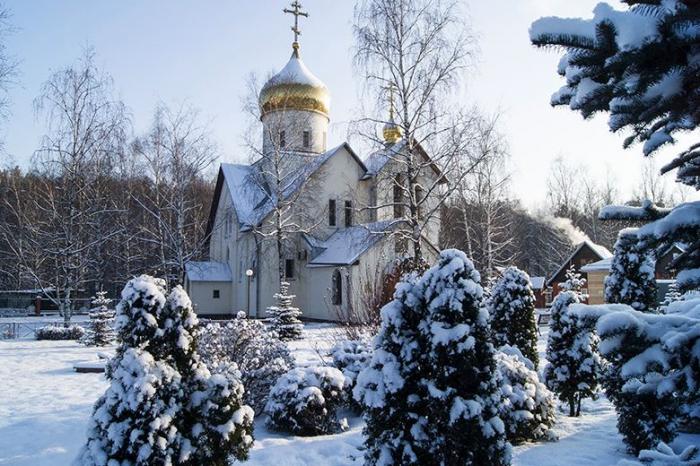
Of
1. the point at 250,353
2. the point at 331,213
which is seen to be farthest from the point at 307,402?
the point at 331,213

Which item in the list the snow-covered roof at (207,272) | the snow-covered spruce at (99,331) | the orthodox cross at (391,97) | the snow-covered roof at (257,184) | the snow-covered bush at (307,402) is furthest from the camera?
the snow-covered roof at (207,272)

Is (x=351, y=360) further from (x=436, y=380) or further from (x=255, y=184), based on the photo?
(x=255, y=184)

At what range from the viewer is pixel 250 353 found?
28.1ft

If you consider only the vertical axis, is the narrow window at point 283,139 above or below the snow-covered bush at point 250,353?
above

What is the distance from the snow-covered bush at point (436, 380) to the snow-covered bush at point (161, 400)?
1.38 m

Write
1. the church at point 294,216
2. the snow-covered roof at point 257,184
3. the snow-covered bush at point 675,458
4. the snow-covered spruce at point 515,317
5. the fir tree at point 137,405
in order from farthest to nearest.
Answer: the snow-covered roof at point 257,184
the church at point 294,216
the snow-covered spruce at point 515,317
the fir tree at point 137,405
the snow-covered bush at point 675,458

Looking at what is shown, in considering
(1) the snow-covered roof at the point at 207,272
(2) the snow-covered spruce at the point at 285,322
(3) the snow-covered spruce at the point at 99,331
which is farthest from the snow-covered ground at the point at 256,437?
(1) the snow-covered roof at the point at 207,272

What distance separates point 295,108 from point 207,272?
10737 mm

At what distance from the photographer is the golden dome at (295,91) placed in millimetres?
26625

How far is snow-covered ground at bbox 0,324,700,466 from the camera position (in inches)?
239

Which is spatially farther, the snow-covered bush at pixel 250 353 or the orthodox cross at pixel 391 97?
the orthodox cross at pixel 391 97

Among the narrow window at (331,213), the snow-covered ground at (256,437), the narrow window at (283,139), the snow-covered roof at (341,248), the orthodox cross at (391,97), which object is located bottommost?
the snow-covered ground at (256,437)

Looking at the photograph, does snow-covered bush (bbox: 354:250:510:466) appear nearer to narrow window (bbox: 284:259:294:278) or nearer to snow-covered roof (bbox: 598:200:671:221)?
snow-covered roof (bbox: 598:200:671:221)

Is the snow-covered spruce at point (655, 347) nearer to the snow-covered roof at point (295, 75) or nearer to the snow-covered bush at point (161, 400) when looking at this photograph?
the snow-covered bush at point (161, 400)
